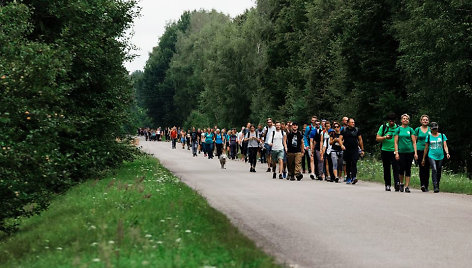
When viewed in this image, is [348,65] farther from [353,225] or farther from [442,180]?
[353,225]

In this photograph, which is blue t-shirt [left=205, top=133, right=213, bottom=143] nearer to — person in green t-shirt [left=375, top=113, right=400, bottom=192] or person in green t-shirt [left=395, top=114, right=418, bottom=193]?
person in green t-shirt [left=375, top=113, right=400, bottom=192]

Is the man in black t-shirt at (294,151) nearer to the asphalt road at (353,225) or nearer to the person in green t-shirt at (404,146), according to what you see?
the asphalt road at (353,225)

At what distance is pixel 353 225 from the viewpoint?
417 inches

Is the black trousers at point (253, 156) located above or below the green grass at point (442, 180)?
above

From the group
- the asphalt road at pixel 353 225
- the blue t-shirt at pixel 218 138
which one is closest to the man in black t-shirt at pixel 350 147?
the asphalt road at pixel 353 225

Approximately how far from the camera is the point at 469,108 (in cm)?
3353

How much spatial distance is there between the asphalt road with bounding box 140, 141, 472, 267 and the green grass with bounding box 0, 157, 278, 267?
0.54m

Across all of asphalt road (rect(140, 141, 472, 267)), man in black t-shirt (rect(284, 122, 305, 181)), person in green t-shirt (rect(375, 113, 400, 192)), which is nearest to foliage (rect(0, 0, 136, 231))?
asphalt road (rect(140, 141, 472, 267))

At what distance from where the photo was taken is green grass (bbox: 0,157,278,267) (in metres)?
7.20

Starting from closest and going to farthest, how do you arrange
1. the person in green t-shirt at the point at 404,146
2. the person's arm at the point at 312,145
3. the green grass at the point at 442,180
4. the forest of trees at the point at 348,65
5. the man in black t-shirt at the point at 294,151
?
the person in green t-shirt at the point at 404,146, the green grass at the point at 442,180, the man in black t-shirt at the point at 294,151, the person's arm at the point at 312,145, the forest of trees at the point at 348,65

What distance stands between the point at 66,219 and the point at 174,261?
5938mm

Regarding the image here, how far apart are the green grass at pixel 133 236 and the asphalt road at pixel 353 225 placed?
541 millimetres

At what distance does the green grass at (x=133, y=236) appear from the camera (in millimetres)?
7197

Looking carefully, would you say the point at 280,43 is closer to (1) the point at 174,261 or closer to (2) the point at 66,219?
(2) the point at 66,219
